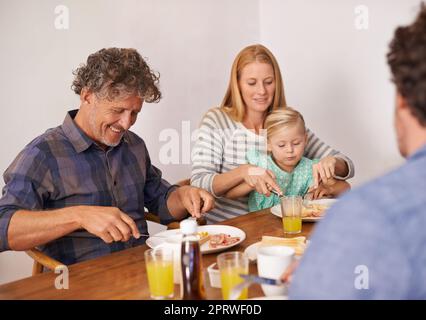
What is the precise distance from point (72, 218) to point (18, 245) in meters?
0.22

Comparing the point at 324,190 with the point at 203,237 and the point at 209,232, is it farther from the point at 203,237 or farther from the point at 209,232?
the point at 203,237

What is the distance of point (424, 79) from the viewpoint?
76cm

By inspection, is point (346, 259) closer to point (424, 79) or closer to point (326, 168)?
point (424, 79)

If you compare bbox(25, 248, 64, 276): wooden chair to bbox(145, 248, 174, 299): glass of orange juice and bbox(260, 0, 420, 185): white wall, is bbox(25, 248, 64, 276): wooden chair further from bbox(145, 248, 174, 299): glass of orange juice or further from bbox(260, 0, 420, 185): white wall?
bbox(260, 0, 420, 185): white wall

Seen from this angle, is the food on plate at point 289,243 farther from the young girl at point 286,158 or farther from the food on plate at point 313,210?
the young girl at point 286,158

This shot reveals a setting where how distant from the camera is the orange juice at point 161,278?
1182 millimetres

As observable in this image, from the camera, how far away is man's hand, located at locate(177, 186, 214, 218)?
1910 mm

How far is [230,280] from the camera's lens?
1.14 m

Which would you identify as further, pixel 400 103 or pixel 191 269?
pixel 191 269

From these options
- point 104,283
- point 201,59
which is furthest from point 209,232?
point 201,59

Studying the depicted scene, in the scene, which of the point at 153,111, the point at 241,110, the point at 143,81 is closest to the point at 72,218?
the point at 143,81

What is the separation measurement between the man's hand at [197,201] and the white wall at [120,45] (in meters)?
1.08

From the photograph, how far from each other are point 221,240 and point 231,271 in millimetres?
443

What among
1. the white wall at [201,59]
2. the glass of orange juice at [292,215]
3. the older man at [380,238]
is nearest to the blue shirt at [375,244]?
the older man at [380,238]
